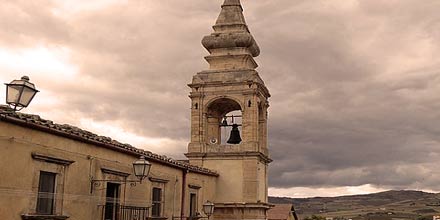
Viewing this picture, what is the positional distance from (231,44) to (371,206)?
529ft

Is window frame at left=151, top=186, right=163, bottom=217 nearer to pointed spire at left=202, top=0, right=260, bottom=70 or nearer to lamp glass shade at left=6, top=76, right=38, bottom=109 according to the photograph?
pointed spire at left=202, top=0, right=260, bottom=70

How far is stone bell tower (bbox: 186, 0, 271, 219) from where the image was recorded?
25.8 metres

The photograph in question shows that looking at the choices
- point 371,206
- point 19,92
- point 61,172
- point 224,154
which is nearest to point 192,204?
point 224,154

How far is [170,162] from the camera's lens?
66.4 ft

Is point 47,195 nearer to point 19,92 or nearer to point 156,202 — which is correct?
point 19,92

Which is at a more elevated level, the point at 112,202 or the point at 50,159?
the point at 50,159

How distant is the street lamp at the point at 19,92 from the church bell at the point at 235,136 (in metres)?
17.9

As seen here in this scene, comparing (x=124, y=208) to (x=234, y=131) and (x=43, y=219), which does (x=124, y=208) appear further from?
(x=234, y=131)

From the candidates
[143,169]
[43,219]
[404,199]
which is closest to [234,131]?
[143,169]

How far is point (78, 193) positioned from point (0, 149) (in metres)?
3.32

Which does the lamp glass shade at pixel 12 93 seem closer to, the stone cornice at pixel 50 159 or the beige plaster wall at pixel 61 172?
the beige plaster wall at pixel 61 172

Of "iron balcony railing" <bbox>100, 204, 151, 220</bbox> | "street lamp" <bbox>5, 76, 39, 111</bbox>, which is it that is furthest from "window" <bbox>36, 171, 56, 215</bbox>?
"street lamp" <bbox>5, 76, 39, 111</bbox>

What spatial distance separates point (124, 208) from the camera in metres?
17.2

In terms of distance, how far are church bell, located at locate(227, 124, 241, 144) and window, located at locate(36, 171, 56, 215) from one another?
14.2 meters
